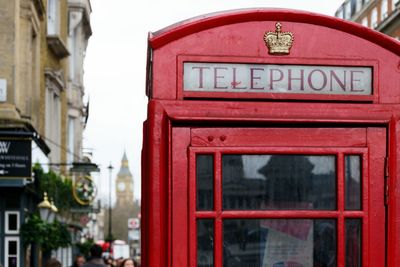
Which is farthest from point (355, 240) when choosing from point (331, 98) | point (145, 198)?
point (145, 198)

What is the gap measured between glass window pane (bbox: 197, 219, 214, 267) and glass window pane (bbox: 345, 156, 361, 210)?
730 millimetres

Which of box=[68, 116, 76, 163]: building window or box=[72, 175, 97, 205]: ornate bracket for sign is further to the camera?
box=[68, 116, 76, 163]: building window

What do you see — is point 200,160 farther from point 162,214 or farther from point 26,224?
point 26,224

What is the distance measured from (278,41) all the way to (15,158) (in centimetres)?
2220

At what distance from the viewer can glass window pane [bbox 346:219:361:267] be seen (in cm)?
557

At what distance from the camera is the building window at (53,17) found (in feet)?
125

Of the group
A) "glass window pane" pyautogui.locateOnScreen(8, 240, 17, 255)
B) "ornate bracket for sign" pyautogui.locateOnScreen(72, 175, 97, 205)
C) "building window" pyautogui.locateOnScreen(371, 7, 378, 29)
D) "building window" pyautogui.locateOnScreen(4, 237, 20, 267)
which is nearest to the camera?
"building window" pyautogui.locateOnScreen(4, 237, 20, 267)

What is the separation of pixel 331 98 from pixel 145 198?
1.10 metres

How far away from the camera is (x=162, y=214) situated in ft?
18.1

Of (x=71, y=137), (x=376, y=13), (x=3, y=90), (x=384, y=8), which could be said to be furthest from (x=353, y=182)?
(x=376, y=13)

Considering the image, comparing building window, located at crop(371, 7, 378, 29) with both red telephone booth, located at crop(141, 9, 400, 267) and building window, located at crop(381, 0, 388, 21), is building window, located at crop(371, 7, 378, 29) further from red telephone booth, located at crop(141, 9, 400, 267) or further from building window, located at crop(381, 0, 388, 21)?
red telephone booth, located at crop(141, 9, 400, 267)

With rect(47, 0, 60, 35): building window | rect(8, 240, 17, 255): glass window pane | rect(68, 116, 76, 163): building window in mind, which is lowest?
rect(8, 240, 17, 255): glass window pane

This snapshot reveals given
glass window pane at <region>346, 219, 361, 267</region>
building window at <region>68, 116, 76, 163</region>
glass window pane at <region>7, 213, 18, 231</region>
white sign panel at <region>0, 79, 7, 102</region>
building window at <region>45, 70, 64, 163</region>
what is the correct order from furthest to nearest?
1. building window at <region>68, 116, 76, 163</region>
2. building window at <region>45, 70, 64, 163</region>
3. glass window pane at <region>7, 213, 18, 231</region>
4. white sign panel at <region>0, 79, 7, 102</region>
5. glass window pane at <region>346, 219, 361, 267</region>

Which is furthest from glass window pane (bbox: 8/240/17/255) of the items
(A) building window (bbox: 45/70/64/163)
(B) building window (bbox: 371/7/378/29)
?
(B) building window (bbox: 371/7/378/29)
